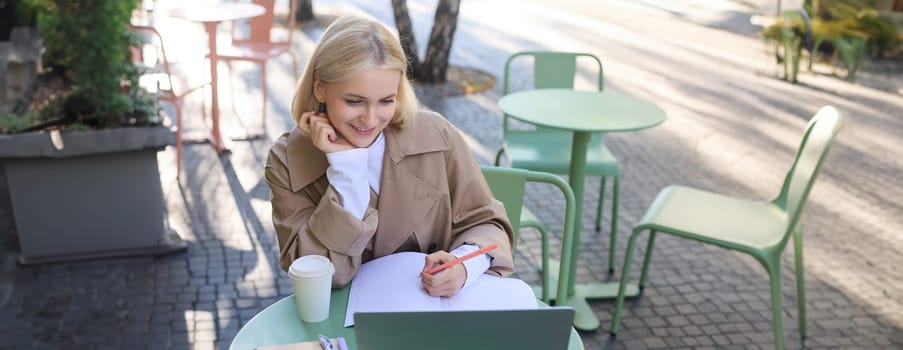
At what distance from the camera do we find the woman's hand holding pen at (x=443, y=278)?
202cm

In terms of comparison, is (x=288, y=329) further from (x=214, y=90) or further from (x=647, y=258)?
(x=214, y=90)

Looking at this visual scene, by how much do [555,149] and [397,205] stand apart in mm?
2625

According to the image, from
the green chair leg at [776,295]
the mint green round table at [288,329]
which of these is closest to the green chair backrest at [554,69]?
the green chair leg at [776,295]

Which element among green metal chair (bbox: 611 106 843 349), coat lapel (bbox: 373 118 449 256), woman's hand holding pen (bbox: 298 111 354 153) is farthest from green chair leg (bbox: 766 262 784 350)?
woman's hand holding pen (bbox: 298 111 354 153)

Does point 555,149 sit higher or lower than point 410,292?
lower

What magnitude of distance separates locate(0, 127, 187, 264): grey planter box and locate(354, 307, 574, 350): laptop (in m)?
3.14

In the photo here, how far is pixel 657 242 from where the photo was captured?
201 inches

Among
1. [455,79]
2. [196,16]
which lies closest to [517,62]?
[455,79]

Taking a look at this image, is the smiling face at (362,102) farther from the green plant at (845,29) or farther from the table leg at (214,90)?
the green plant at (845,29)

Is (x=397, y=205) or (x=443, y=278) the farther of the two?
(x=397, y=205)

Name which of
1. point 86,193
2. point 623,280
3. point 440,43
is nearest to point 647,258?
point 623,280

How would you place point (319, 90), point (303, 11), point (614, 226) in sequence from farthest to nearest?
point (303, 11)
point (614, 226)
point (319, 90)

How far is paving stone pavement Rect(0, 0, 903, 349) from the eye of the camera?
3982 mm

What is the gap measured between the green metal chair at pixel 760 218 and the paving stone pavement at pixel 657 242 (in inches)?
17.0
